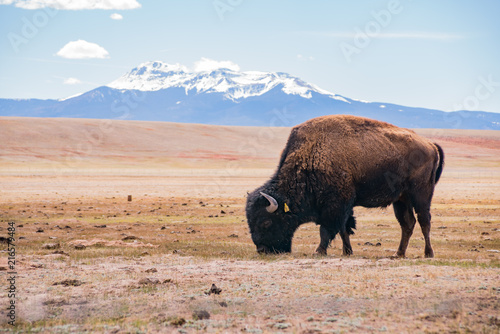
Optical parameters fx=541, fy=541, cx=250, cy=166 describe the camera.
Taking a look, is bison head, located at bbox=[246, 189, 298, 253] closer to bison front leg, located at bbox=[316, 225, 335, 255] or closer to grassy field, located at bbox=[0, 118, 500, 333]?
grassy field, located at bbox=[0, 118, 500, 333]

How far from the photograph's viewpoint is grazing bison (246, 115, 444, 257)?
1302cm

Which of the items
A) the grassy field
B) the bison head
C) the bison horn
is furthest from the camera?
the bison head

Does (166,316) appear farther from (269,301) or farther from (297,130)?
(297,130)

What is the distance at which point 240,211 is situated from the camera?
91.1 ft

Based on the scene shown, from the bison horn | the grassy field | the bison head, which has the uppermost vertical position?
the bison horn

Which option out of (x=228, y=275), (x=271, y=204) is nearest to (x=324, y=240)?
(x=271, y=204)

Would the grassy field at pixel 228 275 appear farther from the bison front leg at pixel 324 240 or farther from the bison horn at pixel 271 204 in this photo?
the bison horn at pixel 271 204

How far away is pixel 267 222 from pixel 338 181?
197cm

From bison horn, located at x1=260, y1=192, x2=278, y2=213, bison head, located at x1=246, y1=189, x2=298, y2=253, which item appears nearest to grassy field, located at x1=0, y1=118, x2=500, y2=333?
bison head, located at x1=246, y1=189, x2=298, y2=253

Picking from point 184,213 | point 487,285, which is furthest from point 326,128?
point 184,213

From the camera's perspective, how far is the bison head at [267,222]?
42.5ft

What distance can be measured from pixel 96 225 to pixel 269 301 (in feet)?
47.0

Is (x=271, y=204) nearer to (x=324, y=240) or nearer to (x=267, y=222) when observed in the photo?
(x=267, y=222)

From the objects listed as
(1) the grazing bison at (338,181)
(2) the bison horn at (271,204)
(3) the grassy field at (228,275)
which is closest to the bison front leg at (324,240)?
(1) the grazing bison at (338,181)
